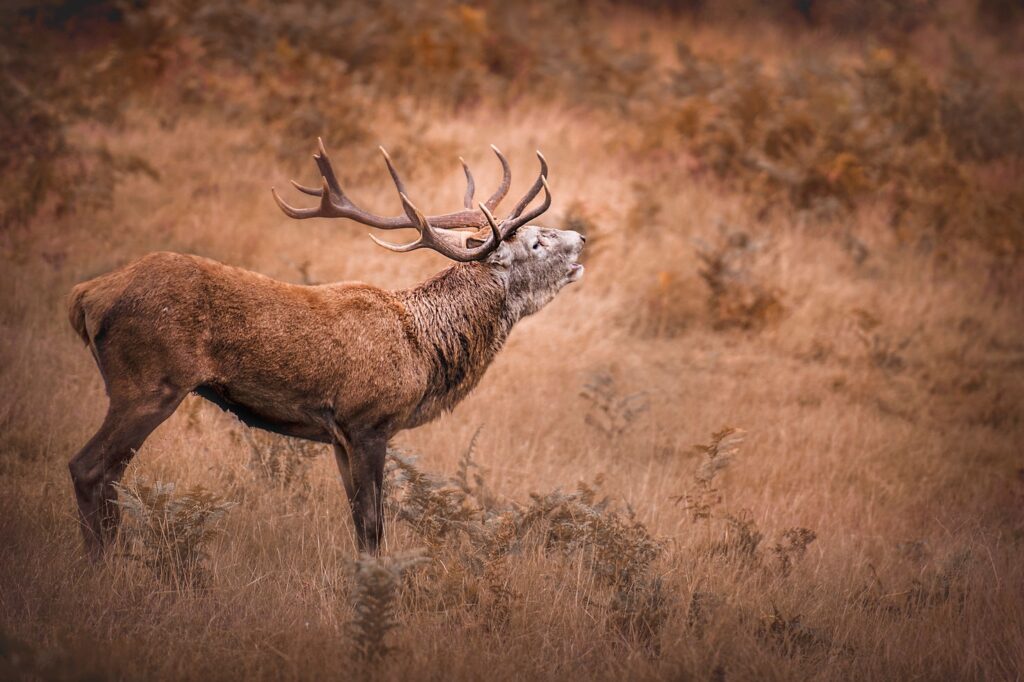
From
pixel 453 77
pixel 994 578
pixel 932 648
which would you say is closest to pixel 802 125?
pixel 453 77

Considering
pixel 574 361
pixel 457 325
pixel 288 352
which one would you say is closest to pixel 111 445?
pixel 288 352

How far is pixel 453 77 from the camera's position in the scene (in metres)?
14.6

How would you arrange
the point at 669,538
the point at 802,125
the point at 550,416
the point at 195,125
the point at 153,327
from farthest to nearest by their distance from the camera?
the point at 802,125
the point at 195,125
the point at 550,416
the point at 669,538
the point at 153,327

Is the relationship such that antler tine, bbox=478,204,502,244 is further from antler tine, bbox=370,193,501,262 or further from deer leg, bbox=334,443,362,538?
deer leg, bbox=334,443,362,538

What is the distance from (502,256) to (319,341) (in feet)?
4.82

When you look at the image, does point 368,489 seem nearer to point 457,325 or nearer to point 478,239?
point 457,325

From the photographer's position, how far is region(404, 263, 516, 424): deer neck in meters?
6.50

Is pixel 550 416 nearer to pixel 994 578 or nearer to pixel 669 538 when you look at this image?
pixel 669 538

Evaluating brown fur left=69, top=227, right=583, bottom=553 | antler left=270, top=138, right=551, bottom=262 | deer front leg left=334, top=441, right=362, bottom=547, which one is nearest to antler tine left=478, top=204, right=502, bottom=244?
antler left=270, top=138, right=551, bottom=262

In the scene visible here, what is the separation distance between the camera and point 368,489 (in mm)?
6027

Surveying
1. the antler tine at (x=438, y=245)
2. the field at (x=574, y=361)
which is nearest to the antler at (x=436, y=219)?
the antler tine at (x=438, y=245)

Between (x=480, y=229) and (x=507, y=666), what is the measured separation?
292cm

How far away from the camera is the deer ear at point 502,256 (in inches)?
269

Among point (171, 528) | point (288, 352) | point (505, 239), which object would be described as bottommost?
point (171, 528)
